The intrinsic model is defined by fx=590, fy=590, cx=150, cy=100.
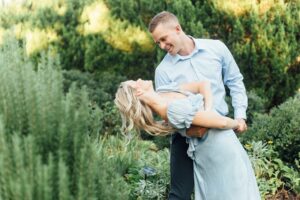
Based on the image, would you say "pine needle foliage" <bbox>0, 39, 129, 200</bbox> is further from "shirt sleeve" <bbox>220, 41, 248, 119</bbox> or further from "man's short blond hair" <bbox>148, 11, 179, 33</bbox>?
"shirt sleeve" <bbox>220, 41, 248, 119</bbox>

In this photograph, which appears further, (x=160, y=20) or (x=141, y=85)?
(x=160, y=20)

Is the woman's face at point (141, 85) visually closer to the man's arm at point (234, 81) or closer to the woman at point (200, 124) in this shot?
the woman at point (200, 124)

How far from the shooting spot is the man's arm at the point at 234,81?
402 centimetres

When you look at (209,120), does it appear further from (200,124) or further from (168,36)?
(168,36)

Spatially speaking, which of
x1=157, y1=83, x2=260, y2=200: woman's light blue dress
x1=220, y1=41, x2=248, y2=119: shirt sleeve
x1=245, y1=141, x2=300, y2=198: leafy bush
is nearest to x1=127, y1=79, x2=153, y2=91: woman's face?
x1=157, y1=83, x2=260, y2=200: woman's light blue dress

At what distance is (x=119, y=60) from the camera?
9.52 metres

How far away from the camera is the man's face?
12.1ft

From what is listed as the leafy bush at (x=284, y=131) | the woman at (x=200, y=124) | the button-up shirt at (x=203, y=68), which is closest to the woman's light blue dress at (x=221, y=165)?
the woman at (x=200, y=124)

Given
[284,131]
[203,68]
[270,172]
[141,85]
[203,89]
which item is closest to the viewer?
[141,85]

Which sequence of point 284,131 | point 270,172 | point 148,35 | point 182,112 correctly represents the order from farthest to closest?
point 148,35
point 284,131
point 270,172
point 182,112

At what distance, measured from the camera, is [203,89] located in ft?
12.1

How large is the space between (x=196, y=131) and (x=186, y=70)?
465 millimetres

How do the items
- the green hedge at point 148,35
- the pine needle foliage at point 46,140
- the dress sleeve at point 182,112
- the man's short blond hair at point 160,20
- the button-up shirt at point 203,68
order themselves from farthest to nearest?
the green hedge at point 148,35, the button-up shirt at point 203,68, the man's short blond hair at point 160,20, the dress sleeve at point 182,112, the pine needle foliage at point 46,140

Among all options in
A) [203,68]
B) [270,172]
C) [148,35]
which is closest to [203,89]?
[203,68]
